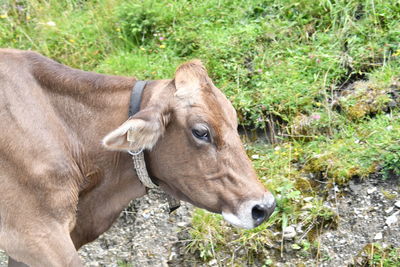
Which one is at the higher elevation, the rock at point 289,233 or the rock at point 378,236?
the rock at point 378,236

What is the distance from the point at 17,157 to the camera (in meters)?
5.23

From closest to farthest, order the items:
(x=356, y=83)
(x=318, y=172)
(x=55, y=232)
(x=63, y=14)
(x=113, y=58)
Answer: (x=55, y=232)
(x=318, y=172)
(x=356, y=83)
(x=113, y=58)
(x=63, y=14)

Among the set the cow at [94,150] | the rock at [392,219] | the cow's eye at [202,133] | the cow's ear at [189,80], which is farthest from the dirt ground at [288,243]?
the cow's ear at [189,80]

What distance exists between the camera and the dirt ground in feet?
20.3

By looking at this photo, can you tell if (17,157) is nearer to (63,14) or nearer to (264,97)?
(264,97)

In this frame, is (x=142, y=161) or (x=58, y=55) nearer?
(x=142, y=161)

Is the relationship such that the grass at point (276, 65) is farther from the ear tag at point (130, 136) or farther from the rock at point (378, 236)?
the ear tag at point (130, 136)

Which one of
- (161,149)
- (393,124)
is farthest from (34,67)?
(393,124)

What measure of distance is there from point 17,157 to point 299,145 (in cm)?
277

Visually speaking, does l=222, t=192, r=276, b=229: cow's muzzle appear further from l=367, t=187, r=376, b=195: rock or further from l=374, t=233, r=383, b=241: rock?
l=367, t=187, r=376, b=195: rock

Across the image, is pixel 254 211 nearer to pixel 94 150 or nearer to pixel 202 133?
pixel 202 133

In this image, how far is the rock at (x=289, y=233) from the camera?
6.37m

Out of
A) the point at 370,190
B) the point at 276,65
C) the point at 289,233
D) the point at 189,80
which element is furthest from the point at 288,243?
the point at 276,65

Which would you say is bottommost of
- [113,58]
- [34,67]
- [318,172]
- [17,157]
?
[318,172]
